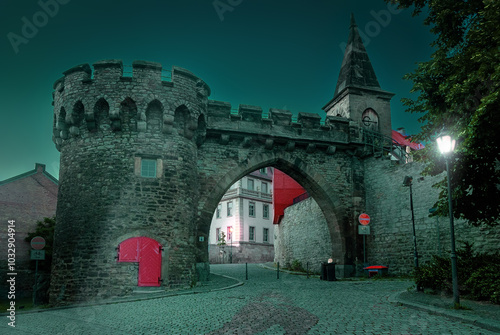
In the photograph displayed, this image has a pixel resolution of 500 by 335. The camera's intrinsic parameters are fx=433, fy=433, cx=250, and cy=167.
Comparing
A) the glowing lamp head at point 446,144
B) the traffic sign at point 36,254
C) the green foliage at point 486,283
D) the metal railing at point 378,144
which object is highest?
the metal railing at point 378,144

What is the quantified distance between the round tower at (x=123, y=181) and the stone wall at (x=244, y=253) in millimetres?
25959

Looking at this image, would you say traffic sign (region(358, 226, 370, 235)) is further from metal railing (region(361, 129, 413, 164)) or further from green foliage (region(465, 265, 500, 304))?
green foliage (region(465, 265, 500, 304))

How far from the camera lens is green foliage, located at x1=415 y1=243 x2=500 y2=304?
8507 mm

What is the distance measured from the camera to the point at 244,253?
144 ft

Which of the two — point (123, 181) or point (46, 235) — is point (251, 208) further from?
point (123, 181)

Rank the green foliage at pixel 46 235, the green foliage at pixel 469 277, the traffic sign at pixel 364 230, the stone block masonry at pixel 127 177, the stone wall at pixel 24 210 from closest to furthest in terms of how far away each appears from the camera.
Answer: the green foliage at pixel 469 277 < the stone block masonry at pixel 127 177 < the traffic sign at pixel 364 230 < the green foliage at pixel 46 235 < the stone wall at pixel 24 210

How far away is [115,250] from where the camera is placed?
13.9m

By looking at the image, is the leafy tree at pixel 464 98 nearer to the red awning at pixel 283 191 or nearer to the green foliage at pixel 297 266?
the green foliage at pixel 297 266

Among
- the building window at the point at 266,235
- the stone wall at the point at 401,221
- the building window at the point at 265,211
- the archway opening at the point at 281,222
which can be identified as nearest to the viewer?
the stone wall at the point at 401,221

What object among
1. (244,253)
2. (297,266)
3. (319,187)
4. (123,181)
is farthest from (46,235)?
(244,253)

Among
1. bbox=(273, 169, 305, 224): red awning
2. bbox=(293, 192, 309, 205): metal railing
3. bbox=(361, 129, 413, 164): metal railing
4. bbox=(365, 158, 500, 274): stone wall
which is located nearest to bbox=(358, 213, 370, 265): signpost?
bbox=(365, 158, 500, 274): stone wall

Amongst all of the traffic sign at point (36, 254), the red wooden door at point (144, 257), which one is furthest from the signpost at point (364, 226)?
the traffic sign at point (36, 254)

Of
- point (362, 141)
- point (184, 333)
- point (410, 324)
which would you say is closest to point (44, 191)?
point (362, 141)

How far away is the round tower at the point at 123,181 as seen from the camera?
13.9 metres
